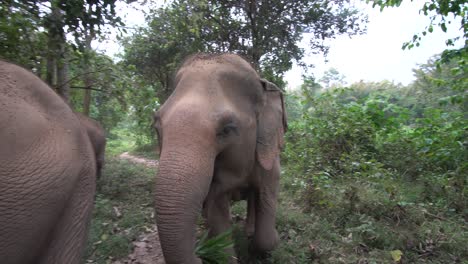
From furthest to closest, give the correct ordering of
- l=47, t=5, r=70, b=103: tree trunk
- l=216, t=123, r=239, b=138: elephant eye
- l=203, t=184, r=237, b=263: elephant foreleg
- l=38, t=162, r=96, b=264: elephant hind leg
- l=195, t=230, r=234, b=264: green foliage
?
1. l=47, t=5, r=70, b=103: tree trunk
2. l=203, t=184, r=237, b=263: elephant foreleg
3. l=195, t=230, r=234, b=264: green foliage
4. l=216, t=123, r=239, b=138: elephant eye
5. l=38, t=162, r=96, b=264: elephant hind leg

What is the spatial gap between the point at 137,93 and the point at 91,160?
3547 mm

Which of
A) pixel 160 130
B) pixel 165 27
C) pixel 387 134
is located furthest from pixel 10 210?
pixel 165 27

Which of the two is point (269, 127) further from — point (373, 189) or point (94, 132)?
point (373, 189)

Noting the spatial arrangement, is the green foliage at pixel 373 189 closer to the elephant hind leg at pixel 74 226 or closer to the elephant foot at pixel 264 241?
the elephant foot at pixel 264 241

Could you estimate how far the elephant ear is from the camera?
132 inches

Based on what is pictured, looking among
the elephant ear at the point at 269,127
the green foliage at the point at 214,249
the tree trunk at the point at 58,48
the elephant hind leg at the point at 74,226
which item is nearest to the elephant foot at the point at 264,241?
the green foliage at the point at 214,249

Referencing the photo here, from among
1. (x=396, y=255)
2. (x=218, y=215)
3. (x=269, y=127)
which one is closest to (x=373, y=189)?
(x=396, y=255)

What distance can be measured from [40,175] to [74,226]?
1.33 ft

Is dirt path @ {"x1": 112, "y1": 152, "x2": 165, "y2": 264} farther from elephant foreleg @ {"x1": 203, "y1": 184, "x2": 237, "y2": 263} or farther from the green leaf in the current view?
the green leaf

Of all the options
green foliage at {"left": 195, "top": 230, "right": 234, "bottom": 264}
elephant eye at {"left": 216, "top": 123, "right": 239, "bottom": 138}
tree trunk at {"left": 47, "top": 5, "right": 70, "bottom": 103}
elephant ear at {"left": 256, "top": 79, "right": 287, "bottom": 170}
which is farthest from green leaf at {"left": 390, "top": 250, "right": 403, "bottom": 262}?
tree trunk at {"left": 47, "top": 5, "right": 70, "bottom": 103}

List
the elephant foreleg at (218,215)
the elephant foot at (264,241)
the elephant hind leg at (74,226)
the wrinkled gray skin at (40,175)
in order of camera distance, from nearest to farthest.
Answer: the wrinkled gray skin at (40,175), the elephant hind leg at (74,226), the elephant foreleg at (218,215), the elephant foot at (264,241)

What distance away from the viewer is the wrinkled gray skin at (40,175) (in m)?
1.60

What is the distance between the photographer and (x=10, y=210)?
158 centimetres

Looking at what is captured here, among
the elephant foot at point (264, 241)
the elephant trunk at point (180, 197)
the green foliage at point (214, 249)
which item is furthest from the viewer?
the elephant foot at point (264, 241)
